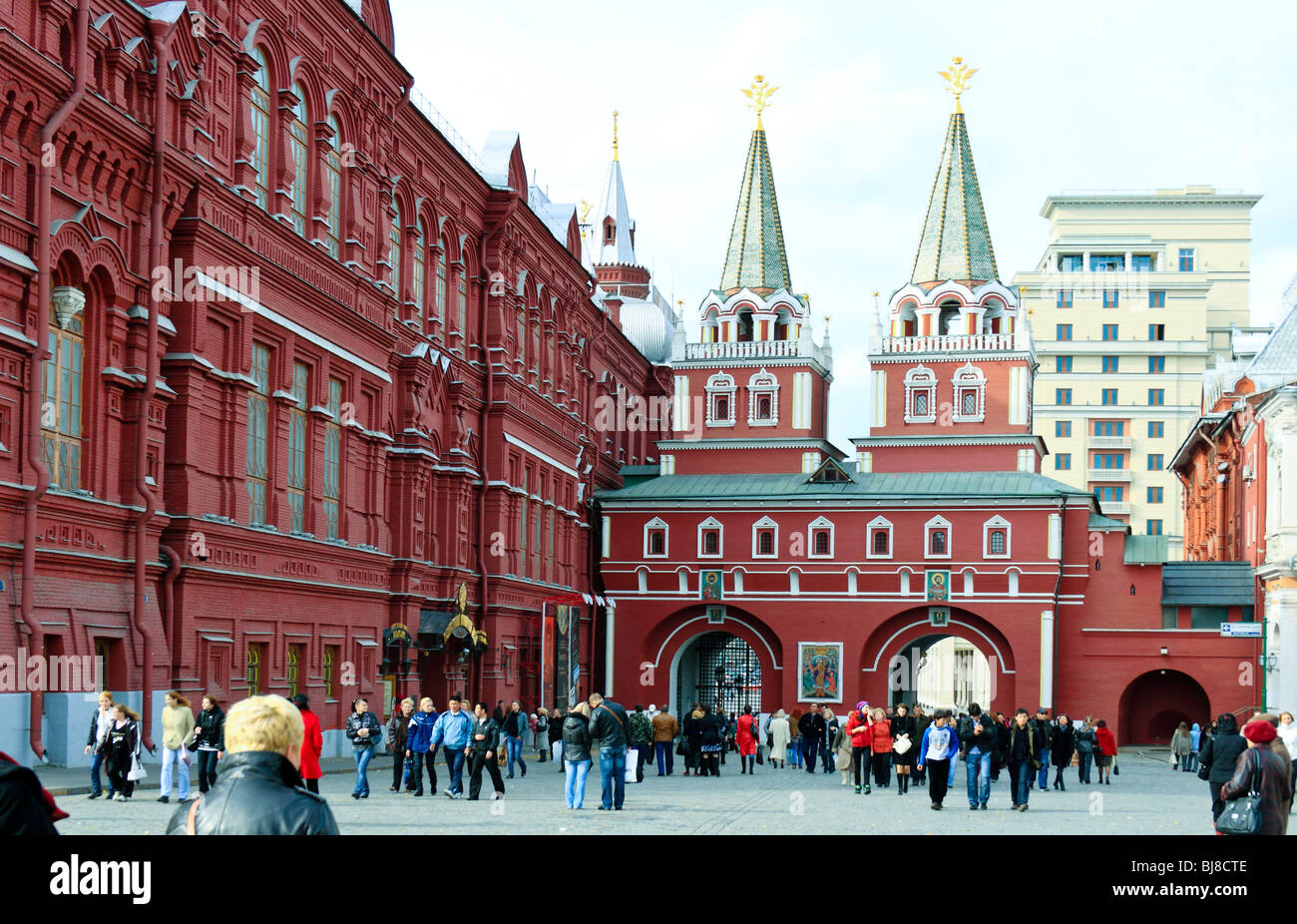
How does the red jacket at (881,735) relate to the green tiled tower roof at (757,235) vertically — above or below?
below

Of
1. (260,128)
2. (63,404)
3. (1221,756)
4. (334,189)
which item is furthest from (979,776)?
(334,189)

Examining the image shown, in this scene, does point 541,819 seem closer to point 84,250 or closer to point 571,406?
point 84,250

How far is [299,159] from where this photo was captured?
32656 mm

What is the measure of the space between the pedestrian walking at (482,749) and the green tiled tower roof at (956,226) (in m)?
44.9

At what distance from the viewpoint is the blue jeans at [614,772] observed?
21844mm

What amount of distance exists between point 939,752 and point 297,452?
45.6 feet

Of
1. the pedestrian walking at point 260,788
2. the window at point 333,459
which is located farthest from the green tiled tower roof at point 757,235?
the pedestrian walking at point 260,788

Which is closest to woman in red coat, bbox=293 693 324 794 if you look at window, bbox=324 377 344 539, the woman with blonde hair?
the woman with blonde hair

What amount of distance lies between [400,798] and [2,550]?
6.30 m

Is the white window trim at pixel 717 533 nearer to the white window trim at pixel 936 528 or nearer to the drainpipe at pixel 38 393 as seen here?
the white window trim at pixel 936 528

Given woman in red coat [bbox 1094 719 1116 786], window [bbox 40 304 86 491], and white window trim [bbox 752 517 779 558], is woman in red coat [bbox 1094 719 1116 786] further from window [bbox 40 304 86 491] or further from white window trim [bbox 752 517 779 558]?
white window trim [bbox 752 517 779 558]

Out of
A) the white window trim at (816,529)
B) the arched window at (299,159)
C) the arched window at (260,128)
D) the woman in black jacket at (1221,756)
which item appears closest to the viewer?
the woman in black jacket at (1221,756)

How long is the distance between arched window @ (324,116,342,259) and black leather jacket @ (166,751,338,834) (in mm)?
28573

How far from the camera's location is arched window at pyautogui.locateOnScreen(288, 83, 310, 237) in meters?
32.1
